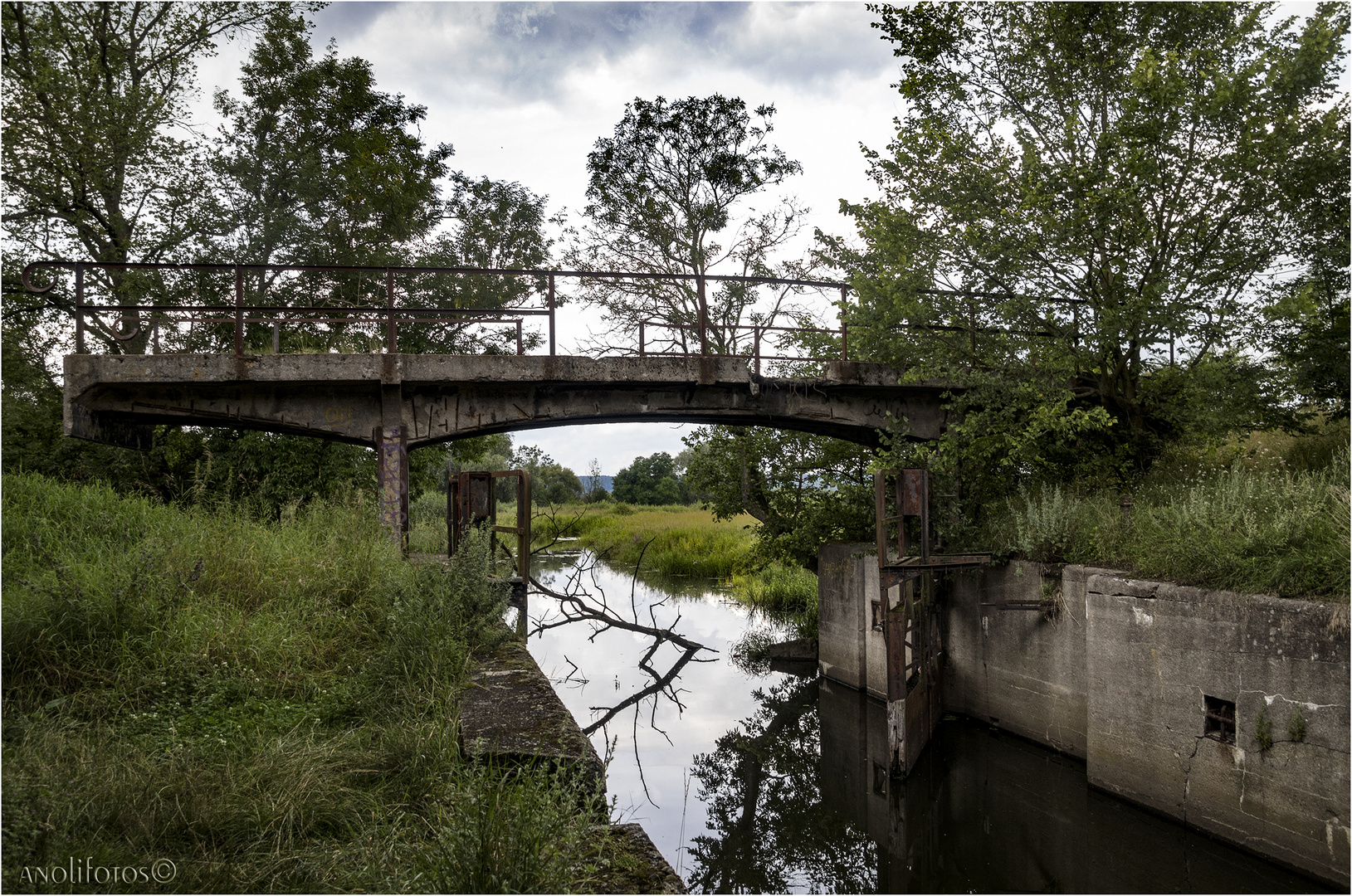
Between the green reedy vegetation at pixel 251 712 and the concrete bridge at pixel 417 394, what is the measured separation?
2.16 meters

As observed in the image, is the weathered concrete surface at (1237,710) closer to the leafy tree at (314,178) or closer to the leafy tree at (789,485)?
the leafy tree at (789,485)

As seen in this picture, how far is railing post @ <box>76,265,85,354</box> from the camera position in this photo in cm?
840

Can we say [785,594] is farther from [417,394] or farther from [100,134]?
[100,134]

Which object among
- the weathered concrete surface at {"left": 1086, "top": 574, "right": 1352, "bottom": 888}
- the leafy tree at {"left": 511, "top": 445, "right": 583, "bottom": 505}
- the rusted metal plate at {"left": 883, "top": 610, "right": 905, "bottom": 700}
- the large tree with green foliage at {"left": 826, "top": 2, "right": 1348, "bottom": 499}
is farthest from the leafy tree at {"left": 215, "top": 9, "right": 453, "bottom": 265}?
the leafy tree at {"left": 511, "top": 445, "right": 583, "bottom": 505}

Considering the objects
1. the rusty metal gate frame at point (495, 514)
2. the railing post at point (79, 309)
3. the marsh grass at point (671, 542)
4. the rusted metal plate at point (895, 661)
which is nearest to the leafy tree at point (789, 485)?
the marsh grass at point (671, 542)

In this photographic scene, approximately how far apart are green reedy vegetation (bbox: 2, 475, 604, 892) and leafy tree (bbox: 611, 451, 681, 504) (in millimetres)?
39798

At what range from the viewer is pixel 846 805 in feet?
28.2

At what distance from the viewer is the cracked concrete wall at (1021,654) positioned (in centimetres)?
871

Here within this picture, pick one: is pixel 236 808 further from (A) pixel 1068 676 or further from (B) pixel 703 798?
(A) pixel 1068 676

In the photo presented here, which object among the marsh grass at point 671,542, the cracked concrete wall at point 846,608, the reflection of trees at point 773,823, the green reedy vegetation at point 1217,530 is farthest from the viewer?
the marsh grass at point 671,542

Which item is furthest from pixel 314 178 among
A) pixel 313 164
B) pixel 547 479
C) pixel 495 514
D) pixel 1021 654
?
pixel 547 479

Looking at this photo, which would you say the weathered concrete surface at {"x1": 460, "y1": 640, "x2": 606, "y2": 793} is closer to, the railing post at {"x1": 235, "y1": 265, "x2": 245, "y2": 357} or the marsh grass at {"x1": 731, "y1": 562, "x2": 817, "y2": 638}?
the railing post at {"x1": 235, "y1": 265, "x2": 245, "y2": 357}

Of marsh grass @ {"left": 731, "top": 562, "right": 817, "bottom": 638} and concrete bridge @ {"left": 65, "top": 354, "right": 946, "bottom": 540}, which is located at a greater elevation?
concrete bridge @ {"left": 65, "top": 354, "right": 946, "bottom": 540}

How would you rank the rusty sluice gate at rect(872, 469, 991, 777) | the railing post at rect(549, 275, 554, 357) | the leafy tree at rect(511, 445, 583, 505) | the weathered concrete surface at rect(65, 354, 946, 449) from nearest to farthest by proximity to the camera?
the rusty sluice gate at rect(872, 469, 991, 777)
the weathered concrete surface at rect(65, 354, 946, 449)
the railing post at rect(549, 275, 554, 357)
the leafy tree at rect(511, 445, 583, 505)
